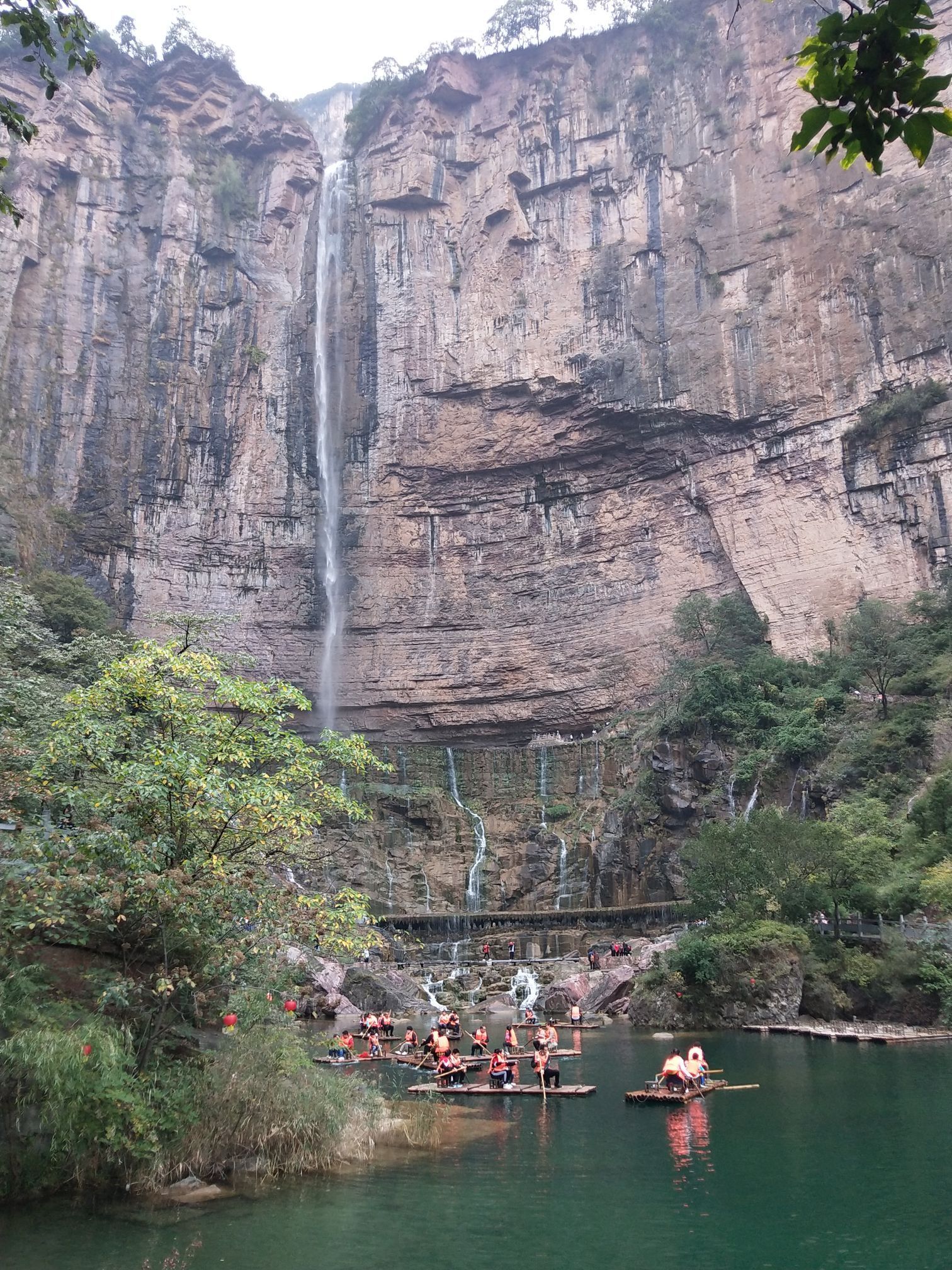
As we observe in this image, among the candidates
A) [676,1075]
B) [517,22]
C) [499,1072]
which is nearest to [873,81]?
[676,1075]

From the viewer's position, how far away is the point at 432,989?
1025 inches

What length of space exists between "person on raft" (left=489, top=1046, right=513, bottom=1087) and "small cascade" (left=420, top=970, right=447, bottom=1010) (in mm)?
9972

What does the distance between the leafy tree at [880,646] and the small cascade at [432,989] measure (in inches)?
642

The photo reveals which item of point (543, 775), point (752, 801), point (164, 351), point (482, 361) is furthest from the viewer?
point (482, 361)

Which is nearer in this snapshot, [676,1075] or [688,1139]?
[688,1139]

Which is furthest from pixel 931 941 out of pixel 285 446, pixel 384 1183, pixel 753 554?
pixel 285 446

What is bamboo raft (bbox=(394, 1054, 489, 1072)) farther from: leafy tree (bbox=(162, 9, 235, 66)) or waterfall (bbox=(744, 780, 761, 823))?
leafy tree (bbox=(162, 9, 235, 66))

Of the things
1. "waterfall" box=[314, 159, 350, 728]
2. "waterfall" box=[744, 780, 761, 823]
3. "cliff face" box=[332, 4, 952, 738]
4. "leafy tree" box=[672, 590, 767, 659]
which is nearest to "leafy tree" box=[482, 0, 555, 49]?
"cliff face" box=[332, 4, 952, 738]

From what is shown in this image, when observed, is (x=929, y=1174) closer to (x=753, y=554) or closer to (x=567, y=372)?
(x=753, y=554)

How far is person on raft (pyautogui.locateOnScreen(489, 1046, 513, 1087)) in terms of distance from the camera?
14.6 m

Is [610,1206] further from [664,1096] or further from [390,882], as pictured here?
[390,882]

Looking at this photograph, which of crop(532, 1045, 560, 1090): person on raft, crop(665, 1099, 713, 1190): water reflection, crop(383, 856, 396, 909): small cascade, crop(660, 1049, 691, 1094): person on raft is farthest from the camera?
crop(383, 856, 396, 909): small cascade

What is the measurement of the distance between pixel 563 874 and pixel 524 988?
9447 mm

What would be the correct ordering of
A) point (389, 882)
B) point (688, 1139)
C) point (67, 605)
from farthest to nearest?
point (389, 882), point (67, 605), point (688, 1139)
